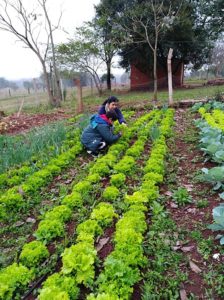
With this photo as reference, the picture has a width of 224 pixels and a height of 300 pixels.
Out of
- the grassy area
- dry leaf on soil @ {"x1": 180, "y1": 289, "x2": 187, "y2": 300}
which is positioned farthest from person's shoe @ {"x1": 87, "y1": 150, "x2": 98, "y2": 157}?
the grassy area

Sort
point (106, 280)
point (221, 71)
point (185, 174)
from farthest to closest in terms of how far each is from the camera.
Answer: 1. point (221, 71)
2. point (185, 174)
3. point (106, 280)

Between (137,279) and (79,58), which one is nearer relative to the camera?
(137,279)

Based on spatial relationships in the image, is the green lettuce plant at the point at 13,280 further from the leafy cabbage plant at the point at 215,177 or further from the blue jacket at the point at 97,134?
the blue jacket at the point at 97,134

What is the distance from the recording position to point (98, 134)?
17.4 feet

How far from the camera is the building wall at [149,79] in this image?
21031 millimetres

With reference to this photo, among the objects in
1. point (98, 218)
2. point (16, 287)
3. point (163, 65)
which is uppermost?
point (163, 65)

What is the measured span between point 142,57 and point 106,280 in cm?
1926

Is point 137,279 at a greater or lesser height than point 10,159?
lesser

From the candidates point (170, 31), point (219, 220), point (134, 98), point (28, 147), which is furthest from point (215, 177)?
point (170, 31)

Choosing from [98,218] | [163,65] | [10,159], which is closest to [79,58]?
[163,65]

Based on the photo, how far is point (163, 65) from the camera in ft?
67.7

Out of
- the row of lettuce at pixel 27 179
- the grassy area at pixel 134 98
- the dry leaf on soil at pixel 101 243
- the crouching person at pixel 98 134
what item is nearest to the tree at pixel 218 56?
the grassy area at pixel 134 98

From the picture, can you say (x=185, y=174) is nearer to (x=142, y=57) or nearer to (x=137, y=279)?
(x=137, y=279)

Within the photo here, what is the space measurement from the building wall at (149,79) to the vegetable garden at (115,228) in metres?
16.7
